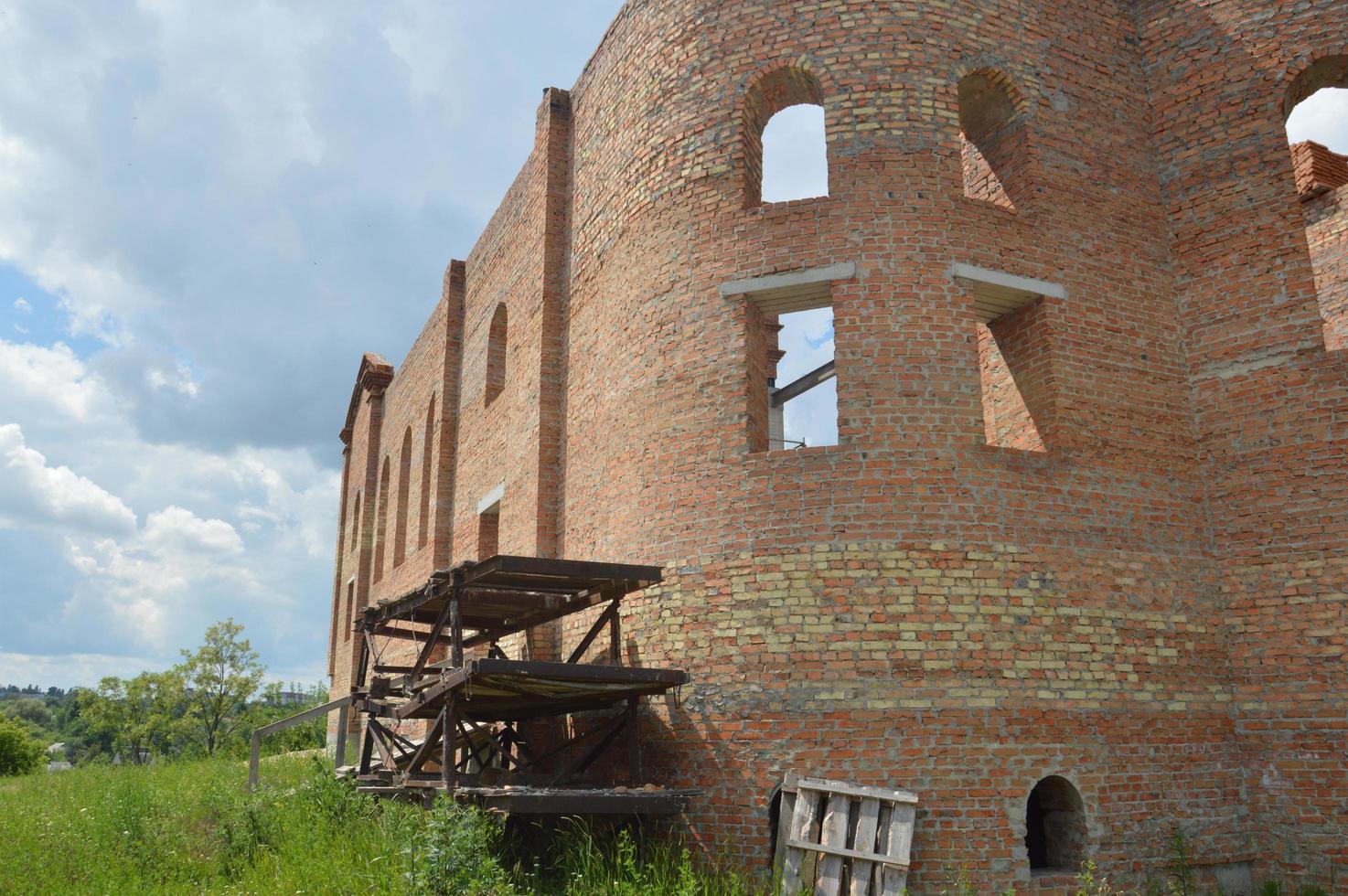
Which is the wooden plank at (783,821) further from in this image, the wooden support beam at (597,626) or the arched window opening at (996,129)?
the arched window opening at (996,129)

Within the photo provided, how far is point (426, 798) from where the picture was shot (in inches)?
364

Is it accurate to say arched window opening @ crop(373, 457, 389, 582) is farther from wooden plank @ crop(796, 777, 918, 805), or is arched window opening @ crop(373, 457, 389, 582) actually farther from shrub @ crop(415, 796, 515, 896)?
wooden plank @ crop(796, 777, 918, 805)

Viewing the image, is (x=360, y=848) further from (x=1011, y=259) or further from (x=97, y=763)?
(x=97, y=763)

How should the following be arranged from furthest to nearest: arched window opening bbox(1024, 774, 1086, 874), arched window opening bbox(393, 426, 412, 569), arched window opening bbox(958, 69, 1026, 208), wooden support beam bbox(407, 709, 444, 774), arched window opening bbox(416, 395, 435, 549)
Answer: arched window opening bbox(393, 426, 412, 569) < arched window opening bbox(416, 395, 435, 549) < arched window opening bbox(958, 69, 1026, 208) < wooden support beam bbox(407, 709, 444, 774) < arched window opening bbox(1024, 774, 1086, 874)

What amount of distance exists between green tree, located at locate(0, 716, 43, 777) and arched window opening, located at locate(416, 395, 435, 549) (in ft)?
59.7

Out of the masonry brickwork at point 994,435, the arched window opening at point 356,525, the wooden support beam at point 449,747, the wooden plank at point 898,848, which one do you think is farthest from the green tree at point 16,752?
the wooden plank at point 898,848

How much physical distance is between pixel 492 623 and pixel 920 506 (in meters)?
5.55

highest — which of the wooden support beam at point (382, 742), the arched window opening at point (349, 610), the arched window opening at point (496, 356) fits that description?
the arched window opening at point (496, 356)

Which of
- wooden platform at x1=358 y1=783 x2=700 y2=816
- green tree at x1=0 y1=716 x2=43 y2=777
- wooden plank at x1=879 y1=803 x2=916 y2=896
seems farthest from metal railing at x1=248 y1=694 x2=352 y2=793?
green tree at x1=0 y1=716 x2=43 y2=777

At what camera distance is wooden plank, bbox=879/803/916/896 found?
24.0ft

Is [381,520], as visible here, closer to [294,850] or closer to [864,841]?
[294,850]

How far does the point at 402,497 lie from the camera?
21.0 m

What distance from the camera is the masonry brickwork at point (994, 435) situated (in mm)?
8273

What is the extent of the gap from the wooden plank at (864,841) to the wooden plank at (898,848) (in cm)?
11
